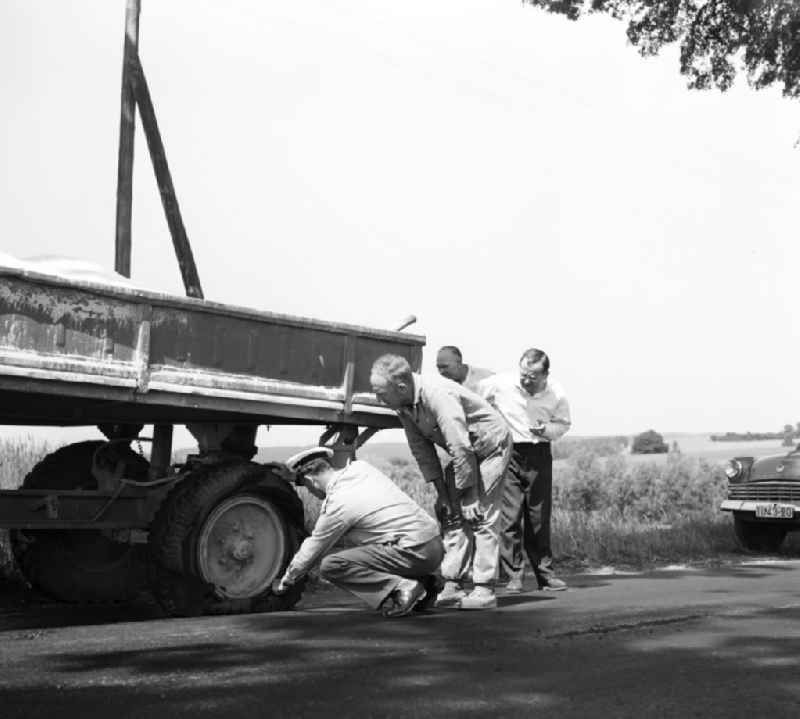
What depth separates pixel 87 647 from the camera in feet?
21.6

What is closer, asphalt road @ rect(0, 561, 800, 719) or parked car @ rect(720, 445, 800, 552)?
asphalt road @ rect(0, 561, 800, 719)

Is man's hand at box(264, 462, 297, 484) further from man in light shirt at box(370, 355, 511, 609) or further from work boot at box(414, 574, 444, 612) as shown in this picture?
work boot at box(414, 574, 444, 612)

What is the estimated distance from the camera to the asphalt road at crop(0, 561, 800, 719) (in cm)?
521

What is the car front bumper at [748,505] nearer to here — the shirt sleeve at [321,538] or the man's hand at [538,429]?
the man's hand at [538,429]

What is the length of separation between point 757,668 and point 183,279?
21.2 feet

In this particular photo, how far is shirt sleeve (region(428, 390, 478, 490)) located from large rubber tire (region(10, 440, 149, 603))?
7.47ft

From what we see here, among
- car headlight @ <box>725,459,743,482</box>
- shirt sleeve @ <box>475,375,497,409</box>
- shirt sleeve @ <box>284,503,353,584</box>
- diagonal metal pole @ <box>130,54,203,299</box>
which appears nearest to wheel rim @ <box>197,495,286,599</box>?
shirt sleeve @ <box>284,503,353,584</box>

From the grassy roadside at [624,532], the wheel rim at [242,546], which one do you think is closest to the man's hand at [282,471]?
the wheel rim at [242,546]

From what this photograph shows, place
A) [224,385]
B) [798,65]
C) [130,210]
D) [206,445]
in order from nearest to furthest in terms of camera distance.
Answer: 1. [224,385]
2. [206,445]
3. [130,210]
4. [798,65]

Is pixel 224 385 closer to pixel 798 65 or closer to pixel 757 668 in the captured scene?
pixel 757 668

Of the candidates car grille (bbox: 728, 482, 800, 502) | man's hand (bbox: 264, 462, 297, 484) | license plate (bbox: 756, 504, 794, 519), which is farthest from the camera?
car grille (bbox: 728, 482, 800, 502)

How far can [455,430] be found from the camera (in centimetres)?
824

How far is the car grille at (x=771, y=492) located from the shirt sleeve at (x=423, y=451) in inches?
267

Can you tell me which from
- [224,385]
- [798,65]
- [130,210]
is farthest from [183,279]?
[798,65]
